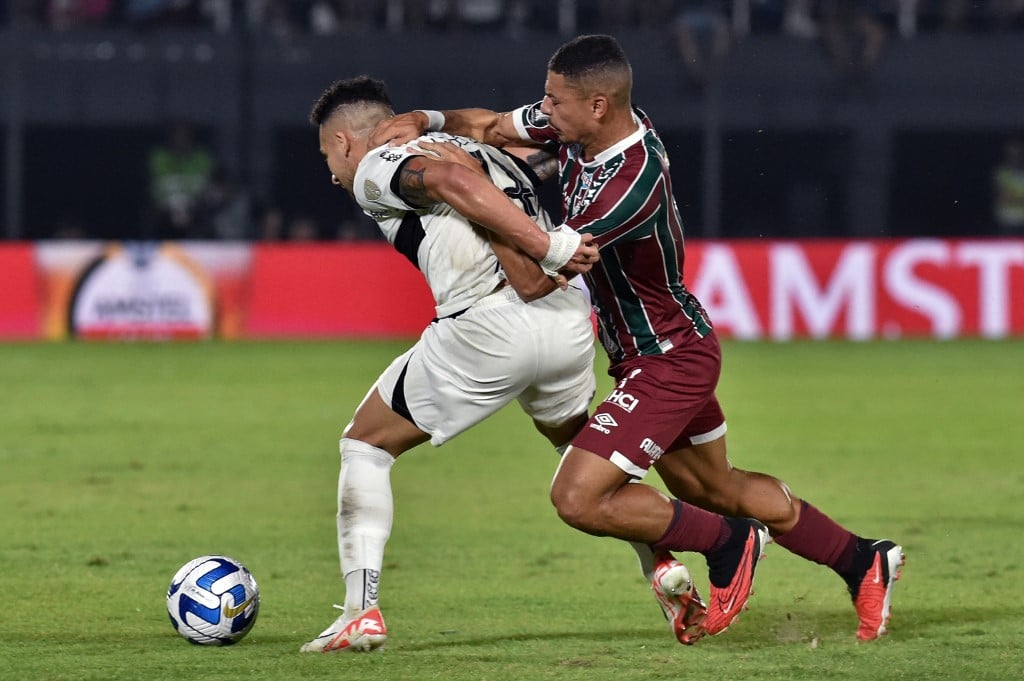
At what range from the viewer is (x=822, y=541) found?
543 centimetres

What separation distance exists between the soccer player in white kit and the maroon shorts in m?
0.19

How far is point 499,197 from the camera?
4.83m

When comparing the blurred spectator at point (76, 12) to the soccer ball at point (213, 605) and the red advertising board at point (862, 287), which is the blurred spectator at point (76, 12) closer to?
the red advertising board at point (862, 287)

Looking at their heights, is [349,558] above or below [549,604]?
above

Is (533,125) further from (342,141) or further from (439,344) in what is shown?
(439,344)

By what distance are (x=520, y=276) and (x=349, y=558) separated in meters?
1.00

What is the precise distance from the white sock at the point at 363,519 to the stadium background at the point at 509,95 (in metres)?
14.2

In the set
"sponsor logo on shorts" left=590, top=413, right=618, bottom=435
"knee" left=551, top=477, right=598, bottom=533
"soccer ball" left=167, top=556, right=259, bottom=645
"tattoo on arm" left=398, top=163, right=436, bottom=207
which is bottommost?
"soccer ball" left=167, top=556, right=259, bottom=645

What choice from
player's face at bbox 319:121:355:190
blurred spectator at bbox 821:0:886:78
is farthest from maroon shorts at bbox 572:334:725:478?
blurred spectator at bbox 821:0:886:78

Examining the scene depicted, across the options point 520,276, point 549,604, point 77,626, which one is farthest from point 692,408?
point 77,626

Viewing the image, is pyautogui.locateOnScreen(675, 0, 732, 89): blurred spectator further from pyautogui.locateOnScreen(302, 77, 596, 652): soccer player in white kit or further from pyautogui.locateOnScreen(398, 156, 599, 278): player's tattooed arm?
pyautogui.locateOnScreen(398, 156, 599, 278): player's tattooed arm

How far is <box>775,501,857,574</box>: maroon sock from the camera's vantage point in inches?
214

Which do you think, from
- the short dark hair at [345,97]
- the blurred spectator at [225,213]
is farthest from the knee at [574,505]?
the blurred spectator at [225,213]

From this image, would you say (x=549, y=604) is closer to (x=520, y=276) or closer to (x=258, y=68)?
(x=520, y=276)
